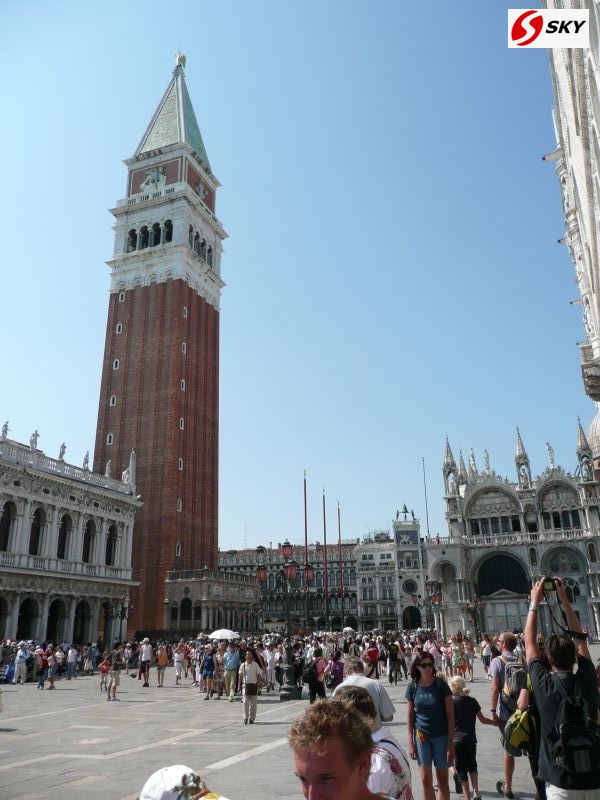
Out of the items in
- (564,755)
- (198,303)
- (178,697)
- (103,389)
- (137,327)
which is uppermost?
(198,303)

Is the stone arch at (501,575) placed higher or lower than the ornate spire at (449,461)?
lower

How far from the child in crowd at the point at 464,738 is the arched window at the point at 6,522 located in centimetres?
3104

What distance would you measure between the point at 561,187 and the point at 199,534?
3639 cm

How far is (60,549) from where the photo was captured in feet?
121

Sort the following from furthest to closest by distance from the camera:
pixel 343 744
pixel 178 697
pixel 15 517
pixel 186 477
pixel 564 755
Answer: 1. pixel 186 477
2. pixel 15 517
3. pixel 178 697
4. pixel 564 755
5. pixel 343 744

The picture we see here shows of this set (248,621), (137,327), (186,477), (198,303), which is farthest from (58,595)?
(198,303)

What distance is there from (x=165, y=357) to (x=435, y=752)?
47.5 meters

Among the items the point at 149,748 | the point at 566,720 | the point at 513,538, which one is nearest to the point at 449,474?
the point at 513,538

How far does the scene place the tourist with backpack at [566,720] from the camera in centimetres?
377

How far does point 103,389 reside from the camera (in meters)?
53.1

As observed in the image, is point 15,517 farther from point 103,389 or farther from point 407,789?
point 407,789

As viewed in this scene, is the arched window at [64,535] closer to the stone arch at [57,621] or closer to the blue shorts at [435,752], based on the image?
the stone arch at [57,621]

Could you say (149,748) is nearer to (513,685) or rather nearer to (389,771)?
(513,685)

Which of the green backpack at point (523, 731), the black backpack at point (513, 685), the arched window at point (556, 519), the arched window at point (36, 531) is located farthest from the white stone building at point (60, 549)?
the arched window at point (556, 519)
